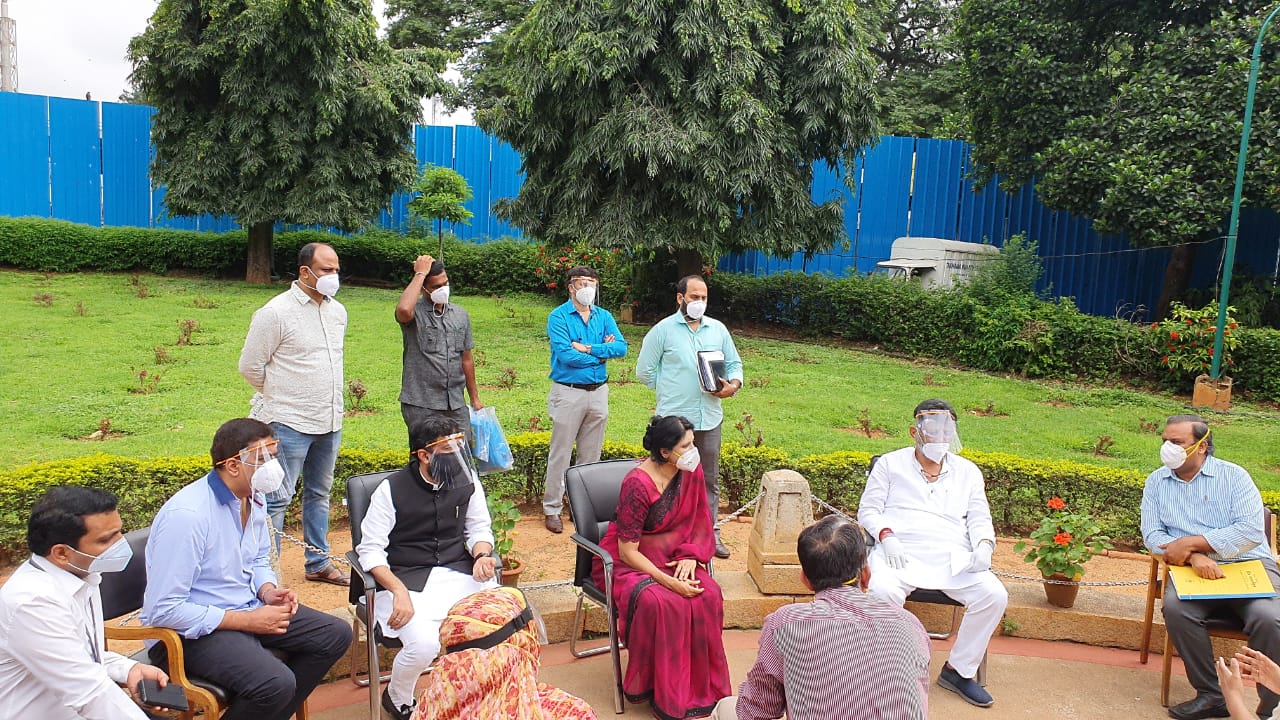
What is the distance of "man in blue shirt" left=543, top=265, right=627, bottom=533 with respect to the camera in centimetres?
623

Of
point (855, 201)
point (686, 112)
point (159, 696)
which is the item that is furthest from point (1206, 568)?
point (855, 201)

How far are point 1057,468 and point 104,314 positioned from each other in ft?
39.5

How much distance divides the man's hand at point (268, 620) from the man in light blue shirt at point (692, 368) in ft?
9.36

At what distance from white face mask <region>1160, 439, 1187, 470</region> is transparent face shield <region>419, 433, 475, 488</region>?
11.5ft

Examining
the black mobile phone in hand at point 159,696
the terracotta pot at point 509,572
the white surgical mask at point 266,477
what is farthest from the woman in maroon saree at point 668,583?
the black mobile phone in hand at point 159,696

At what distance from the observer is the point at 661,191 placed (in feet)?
42.7

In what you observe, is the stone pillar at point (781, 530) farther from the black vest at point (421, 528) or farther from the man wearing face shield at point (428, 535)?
the black vest at point (421, 528)

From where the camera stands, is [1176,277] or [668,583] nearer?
[668,583]

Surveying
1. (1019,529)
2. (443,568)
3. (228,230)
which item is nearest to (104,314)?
(228,230)

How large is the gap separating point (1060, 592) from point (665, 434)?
2587 millimetres

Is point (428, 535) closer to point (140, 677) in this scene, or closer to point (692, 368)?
point (140, 677)

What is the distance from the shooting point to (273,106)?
1576cm

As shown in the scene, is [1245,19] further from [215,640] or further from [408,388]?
[215,640]

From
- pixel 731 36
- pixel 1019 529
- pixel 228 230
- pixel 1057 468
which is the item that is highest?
pixel 731 36
